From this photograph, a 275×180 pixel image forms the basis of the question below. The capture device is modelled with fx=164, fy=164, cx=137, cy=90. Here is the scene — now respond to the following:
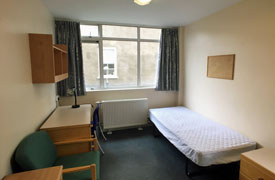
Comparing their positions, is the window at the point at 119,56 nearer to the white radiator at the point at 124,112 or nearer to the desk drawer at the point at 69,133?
the white radiator at the point at 124,112

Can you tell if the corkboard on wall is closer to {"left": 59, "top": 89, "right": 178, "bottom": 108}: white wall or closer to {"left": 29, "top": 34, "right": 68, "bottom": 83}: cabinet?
{"left": 59, "top": 89, "right": 178, "bottom": 108}: white wall

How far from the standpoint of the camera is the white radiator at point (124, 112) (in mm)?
3674

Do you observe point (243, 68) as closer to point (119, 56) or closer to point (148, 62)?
point (148, 62)

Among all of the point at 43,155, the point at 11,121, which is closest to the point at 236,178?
the point at 43,155

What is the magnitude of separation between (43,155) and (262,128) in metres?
2.75

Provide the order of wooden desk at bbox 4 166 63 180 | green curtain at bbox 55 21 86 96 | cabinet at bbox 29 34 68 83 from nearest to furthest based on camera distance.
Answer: wooden desk at bbox 4 166 63 180, cabinet at bbox 29 34 68 83, green curtain at bbox 55 21 86 96

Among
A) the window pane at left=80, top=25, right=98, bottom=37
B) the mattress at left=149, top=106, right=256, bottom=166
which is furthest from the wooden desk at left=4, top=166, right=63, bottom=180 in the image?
the window pane at left=80, top=25, right=98, bottom=37

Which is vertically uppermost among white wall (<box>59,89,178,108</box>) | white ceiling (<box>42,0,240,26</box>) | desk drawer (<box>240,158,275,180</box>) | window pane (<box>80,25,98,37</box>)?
white ceiling (<box>42,0,240,26</box>)

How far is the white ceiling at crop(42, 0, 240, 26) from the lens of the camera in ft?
8.16

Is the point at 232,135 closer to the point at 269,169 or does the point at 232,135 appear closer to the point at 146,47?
the point at 269,169

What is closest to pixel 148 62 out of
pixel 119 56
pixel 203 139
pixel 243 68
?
pixel 119 56

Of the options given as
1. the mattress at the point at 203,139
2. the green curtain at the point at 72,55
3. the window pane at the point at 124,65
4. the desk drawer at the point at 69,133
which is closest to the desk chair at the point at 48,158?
the desk drawer at the point at 69,133

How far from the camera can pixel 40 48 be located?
1944 mm

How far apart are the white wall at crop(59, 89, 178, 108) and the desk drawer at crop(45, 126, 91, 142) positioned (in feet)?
5.08
